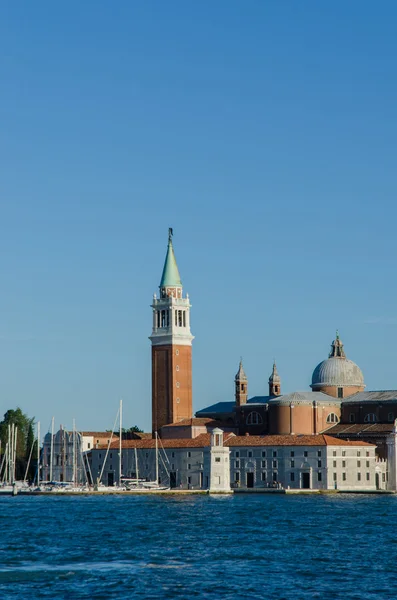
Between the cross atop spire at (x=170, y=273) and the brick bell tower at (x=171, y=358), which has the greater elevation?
the cross atop spire at (x=170, y=273)

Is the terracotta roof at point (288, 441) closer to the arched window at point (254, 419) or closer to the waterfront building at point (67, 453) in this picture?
the arched window at point (254, 419)

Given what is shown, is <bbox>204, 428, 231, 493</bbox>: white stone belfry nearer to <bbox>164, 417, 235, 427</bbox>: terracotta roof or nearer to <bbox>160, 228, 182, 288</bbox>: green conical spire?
<bbox>164, 417, 235, 427</bbox>: terracotta roof

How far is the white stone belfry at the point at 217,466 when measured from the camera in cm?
8938

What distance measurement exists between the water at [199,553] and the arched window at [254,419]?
3136 centimetres

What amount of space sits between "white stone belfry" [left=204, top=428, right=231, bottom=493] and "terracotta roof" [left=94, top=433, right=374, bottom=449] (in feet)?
4.76

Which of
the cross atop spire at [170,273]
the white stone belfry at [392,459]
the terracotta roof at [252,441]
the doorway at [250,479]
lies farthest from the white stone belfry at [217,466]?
the cross atop spire at [170,273]

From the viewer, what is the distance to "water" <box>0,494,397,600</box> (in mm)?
32125

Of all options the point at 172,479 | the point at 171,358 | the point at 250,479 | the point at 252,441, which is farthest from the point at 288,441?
the point at 171,358

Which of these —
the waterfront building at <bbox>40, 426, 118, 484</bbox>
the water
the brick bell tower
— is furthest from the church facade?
the water

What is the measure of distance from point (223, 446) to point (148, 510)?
85.8ft

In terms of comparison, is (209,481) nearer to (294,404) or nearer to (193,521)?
(294,404)

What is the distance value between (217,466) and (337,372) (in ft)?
45.9

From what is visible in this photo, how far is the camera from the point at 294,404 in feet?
310

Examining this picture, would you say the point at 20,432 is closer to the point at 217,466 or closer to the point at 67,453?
the point at 67,453
